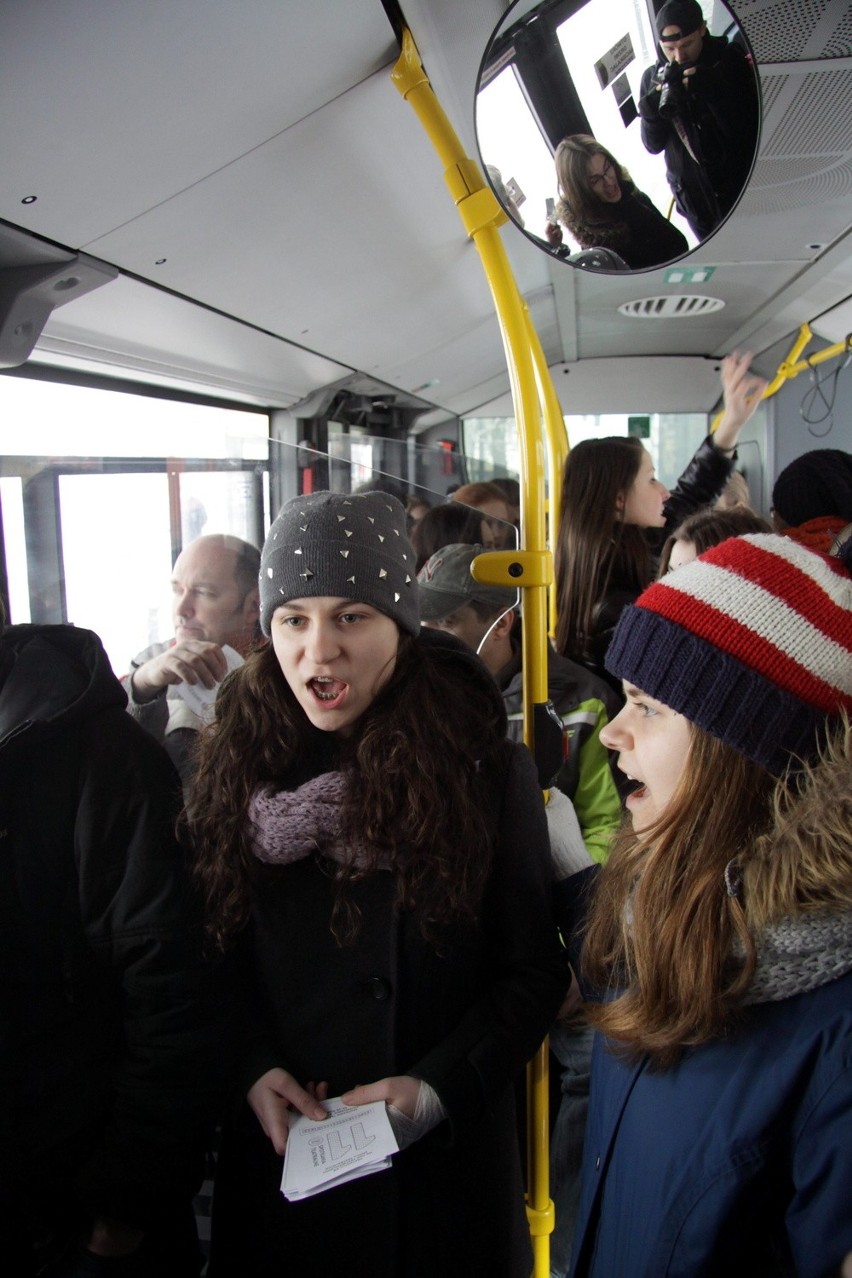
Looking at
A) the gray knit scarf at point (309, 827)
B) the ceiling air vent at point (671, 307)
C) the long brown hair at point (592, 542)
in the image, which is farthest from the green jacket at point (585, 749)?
the ceiling air vent at point (671, 307)

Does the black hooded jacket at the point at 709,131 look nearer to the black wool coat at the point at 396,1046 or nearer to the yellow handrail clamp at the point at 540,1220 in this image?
the black wool coat at the point at 396,1046

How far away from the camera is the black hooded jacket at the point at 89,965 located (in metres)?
1.21

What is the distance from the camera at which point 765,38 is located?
2.21 metres

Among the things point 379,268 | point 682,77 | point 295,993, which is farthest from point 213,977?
point 379,268

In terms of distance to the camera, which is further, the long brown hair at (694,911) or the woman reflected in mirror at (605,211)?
the woman reflected in mirror at (605,211)

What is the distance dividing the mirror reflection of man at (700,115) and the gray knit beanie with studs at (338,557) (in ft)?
3.11

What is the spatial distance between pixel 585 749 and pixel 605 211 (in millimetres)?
1276

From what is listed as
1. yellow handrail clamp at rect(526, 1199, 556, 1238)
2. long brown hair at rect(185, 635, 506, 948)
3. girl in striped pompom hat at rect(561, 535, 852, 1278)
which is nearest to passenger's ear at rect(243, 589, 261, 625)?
long brown hair at rect(185, 635, 506, 948)

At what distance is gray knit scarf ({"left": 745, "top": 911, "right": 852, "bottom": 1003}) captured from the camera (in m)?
0.86

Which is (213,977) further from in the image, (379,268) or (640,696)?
(379,268)

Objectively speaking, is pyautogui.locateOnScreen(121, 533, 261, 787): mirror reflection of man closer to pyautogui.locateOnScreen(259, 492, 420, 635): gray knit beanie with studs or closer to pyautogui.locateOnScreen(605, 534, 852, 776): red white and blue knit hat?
pyautogui.locateOnScreen(259, 492, 420, 635): gray knit beanie with studs

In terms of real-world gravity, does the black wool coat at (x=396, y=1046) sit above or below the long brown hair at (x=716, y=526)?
below

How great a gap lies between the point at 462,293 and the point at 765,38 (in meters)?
1.75

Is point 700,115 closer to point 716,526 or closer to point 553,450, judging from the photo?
point 716,526
